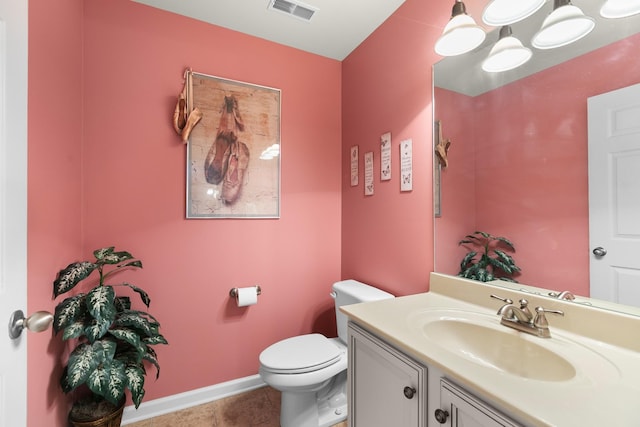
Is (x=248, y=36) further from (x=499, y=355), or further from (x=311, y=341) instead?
(x=499, y=355)

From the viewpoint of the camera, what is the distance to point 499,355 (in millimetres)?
937

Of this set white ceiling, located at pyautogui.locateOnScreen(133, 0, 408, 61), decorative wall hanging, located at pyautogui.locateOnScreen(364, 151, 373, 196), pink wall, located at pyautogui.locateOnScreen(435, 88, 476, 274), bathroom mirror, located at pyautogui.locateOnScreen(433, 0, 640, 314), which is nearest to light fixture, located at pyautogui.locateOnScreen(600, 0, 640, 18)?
bathroom mirror, located at pyautogui.locateOnScreen(433, 0, 640, 314)

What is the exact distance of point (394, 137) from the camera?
5.52 ft

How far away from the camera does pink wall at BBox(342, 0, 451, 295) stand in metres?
1.47

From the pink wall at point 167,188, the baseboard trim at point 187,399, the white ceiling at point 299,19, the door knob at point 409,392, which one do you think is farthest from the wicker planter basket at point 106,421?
Answer: the white ceiling at point 299,19

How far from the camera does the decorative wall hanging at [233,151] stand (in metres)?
1.76

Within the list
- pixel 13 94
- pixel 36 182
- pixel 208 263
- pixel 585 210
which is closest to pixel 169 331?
pixel 208 263

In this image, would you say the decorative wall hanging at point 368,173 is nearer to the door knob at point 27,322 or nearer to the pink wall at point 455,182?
the pink wall at point 455,182

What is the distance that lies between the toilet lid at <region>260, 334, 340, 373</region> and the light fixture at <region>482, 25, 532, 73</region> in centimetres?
161

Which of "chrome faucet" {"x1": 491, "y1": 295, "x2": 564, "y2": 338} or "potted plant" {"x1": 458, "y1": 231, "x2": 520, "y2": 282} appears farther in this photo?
"potted plant" {"x1": 458, "y1": 231, "x2": 520, "y2": 282}

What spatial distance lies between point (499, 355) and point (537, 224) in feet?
1.67

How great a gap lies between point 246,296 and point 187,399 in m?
0.73

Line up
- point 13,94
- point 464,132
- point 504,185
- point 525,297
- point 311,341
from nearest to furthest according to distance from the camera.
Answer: point 13,94
point 525,297
point 504,185
point 464,132
point 311,341

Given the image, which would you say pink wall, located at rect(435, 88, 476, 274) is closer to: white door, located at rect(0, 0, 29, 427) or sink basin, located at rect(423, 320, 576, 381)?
sink basin, located at rect(423, 320, 576, 381)
